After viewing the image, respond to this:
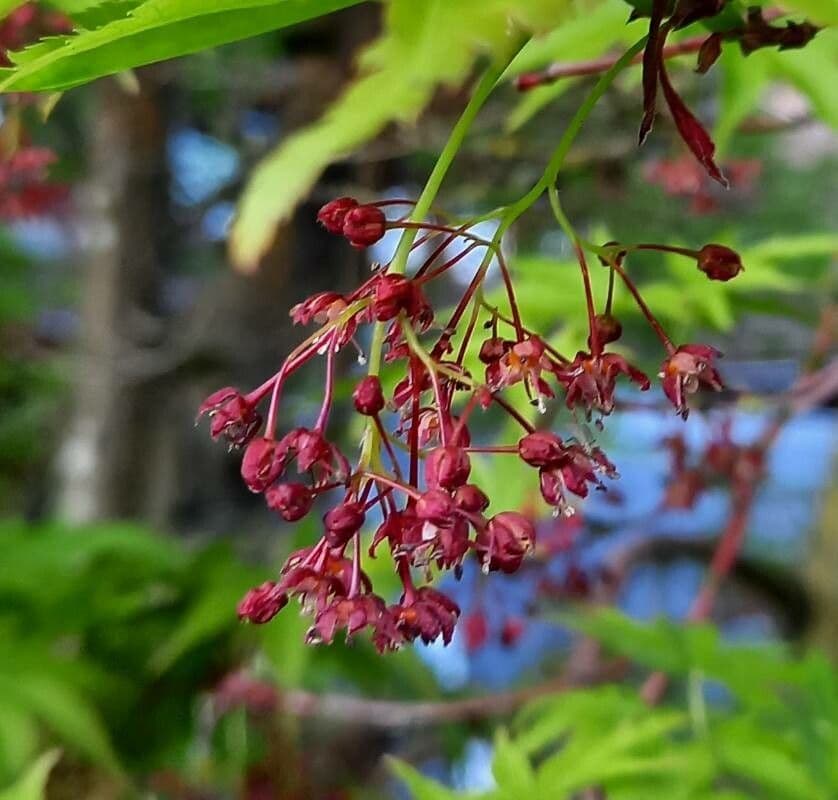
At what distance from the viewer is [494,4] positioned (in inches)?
9.3

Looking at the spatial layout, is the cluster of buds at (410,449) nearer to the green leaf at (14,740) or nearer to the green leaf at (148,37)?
the green leaf at (148,37)

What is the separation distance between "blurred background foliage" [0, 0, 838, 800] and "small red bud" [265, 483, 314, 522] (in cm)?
12

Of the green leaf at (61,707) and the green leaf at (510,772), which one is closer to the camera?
the green leaf at (510,772)

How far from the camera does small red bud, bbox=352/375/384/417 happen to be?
267 mm

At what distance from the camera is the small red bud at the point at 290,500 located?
0.27 meters

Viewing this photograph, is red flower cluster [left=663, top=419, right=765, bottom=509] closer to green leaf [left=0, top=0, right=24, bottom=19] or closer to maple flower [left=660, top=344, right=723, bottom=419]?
maple flower [left=660, top=344, right=723, bottom=419]

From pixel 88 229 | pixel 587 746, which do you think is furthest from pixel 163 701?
pixel 88 229

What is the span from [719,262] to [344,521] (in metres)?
0.13

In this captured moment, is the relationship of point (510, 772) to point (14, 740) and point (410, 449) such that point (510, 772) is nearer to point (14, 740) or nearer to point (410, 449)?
point (410, 449)

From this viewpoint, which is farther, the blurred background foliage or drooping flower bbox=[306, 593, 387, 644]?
the blurred background foliage

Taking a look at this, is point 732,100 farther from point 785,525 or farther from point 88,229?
point 785,525

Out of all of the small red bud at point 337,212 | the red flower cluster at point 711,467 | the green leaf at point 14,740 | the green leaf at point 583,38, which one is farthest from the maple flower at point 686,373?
the green leaf at point 14,740

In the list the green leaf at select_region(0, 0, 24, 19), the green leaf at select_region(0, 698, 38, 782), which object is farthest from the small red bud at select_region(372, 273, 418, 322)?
the green leaf at select_region(0, 698, 38, 782)

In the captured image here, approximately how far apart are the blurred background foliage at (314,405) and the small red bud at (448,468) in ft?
0.32
